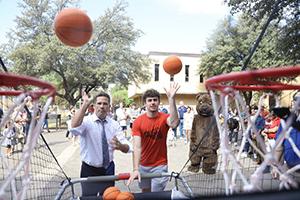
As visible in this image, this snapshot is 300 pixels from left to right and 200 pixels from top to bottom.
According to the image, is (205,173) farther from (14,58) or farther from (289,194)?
(14,58)

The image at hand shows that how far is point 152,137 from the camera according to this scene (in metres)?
5.16

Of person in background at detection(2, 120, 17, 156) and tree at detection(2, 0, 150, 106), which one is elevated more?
tree at detection(2, 0, 150, 106)

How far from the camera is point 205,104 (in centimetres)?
761

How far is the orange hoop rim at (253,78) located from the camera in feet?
9.18

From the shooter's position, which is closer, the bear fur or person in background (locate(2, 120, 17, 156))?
person in background (locate(2, 120, 17, 156))

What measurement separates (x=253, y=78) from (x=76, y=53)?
103 ft

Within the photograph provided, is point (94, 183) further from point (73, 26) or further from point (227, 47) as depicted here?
point (227, 47)

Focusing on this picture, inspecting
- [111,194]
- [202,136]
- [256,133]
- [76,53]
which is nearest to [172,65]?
[202,136]

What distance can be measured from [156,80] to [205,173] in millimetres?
42424

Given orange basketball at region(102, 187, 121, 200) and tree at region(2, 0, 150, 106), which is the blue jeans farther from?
tree at region(2, 0, 150, 106)

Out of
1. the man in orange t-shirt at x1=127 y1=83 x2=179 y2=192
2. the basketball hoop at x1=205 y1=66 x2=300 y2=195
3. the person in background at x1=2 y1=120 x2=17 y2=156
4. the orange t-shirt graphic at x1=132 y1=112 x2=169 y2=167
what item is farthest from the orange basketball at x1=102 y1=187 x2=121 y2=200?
the basketball hoop at x1=205 y1=66 x2=300 y2=195

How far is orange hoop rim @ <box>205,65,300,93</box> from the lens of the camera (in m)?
2.80

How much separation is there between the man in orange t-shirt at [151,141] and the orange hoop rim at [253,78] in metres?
1.62

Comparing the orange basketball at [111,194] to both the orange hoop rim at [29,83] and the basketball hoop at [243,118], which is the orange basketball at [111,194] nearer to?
the basketball hoop at [243,118]
